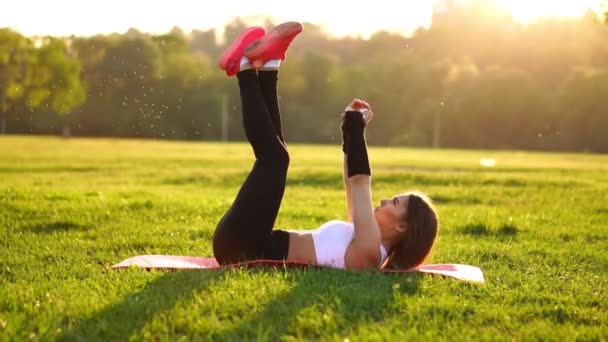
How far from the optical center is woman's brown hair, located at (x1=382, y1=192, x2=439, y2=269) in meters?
4.59

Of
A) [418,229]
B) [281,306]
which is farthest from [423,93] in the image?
[281,306]

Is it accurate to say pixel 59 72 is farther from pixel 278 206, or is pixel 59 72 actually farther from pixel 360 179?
pixel 360 179

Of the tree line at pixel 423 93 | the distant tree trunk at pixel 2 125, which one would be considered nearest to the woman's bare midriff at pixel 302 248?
the tree line at pixel 423 93

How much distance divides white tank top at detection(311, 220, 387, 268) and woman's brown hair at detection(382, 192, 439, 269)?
0.68 feet

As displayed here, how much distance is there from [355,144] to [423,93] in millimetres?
59763

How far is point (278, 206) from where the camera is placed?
4.66m

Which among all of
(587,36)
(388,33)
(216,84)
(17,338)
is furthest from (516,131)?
(17,338)

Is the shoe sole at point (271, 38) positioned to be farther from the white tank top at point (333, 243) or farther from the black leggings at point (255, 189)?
the white tank top at point (333, 243)

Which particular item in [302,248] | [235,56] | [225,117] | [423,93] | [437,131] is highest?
[423,93]

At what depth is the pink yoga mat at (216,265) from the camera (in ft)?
15.4

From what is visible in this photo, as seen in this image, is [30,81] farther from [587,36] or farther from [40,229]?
[587,36]

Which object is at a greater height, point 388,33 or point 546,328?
point 388,33

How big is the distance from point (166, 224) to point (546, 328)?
4.74m

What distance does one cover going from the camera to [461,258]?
5953 mm
